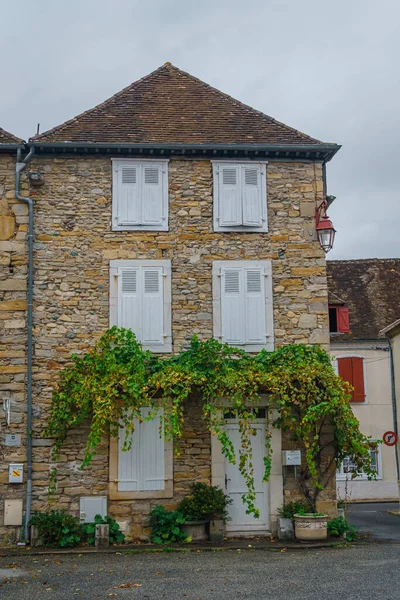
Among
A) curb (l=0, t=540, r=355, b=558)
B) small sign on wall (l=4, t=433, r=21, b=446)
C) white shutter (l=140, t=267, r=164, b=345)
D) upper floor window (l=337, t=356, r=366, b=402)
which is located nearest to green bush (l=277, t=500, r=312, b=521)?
curb (l=0, t=540, r=355, b=558)

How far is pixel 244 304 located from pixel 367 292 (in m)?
12.6

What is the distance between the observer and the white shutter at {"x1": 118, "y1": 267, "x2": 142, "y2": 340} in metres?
12.9

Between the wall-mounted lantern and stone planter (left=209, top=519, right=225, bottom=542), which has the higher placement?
the wall-mounted lantern

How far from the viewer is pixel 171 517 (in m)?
12.2

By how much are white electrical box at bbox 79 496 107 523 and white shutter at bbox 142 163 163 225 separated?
182 inches

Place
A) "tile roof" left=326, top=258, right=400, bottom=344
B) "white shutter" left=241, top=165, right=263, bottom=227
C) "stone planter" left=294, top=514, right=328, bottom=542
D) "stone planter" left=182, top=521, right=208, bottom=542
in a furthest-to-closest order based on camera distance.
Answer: "tile roof" left=326, top=258, right=400, bottom=344
"white shutter" left=241, top=165, right=263, bottom=227
"stone planter" left=182, top=521, right=208, bottom=542
"stone planter" left=294, top=514, right=328, bottom=542

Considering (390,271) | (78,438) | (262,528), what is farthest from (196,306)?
(390,271)

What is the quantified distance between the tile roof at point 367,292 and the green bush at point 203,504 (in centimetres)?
1234

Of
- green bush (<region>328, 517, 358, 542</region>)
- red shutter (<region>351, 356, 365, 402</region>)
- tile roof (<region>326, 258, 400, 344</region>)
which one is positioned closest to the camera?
green bush (<region>328, 517, 358, 542</region>)

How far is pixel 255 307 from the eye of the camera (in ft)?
43.0

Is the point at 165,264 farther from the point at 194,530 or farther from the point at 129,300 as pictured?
the point at 194,530

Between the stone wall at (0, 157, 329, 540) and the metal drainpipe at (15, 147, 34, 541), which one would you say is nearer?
the metal drainpipe at (15, 147, 34, 541)

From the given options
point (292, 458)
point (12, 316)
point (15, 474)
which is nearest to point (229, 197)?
point (12, 316)

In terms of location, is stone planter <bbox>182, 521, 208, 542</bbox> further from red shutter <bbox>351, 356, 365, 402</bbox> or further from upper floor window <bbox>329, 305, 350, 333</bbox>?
red shutter <bbox>351, 356, 365, 402</bbox>
